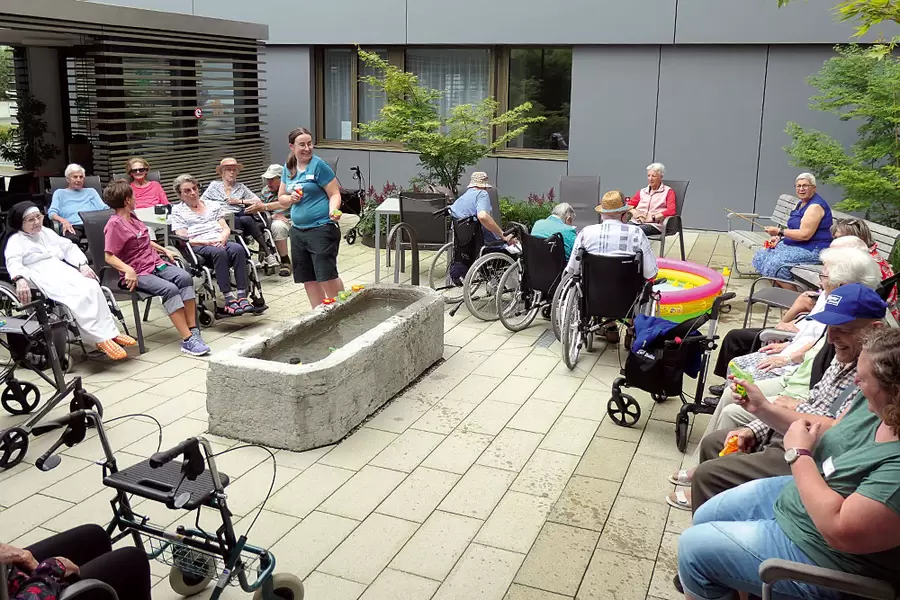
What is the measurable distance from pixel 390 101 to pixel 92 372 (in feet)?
23.1

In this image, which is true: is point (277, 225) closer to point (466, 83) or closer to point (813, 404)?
point (466, 83)

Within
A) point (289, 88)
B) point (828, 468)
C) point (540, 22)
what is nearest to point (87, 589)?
point (828, 468)

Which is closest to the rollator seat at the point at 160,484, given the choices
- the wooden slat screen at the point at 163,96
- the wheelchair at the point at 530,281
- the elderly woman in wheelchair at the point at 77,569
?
the elderly woman in wheelchair at the point at 77,569

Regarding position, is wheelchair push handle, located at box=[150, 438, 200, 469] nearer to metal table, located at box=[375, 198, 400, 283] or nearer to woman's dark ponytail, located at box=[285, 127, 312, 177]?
woman's dark ponytail, located at box=[285, 127, 312, 177]

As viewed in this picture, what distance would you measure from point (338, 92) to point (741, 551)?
490 inches

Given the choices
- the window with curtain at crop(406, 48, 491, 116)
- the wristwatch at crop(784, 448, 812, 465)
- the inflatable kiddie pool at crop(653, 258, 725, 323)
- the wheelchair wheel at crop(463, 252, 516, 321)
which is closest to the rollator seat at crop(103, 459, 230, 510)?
the wristwatch at crop(784, 448, 812, 465)

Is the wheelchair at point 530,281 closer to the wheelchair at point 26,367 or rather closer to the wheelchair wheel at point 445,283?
the wheelchair wheel at point 445,283

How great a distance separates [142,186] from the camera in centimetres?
850

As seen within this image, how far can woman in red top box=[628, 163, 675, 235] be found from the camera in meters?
9.20

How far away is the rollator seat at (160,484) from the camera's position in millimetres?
2848

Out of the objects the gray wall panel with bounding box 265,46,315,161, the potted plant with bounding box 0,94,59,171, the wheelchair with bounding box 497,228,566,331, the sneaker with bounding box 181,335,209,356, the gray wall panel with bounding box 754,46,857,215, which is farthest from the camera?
the gray wall panel with bounding box 265,46,315,161

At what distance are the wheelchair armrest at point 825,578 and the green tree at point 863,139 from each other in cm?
714

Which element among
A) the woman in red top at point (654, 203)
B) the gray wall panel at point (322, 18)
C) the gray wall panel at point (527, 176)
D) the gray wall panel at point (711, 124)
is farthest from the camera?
the gray wall panel at point (322, 18)

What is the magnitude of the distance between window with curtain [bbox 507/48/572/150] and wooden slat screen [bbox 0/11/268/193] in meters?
3.98
